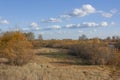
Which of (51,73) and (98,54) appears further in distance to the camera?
(98,54)

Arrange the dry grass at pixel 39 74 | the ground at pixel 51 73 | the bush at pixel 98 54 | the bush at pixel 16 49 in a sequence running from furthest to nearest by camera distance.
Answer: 1. the bush at pixel 98 54
2. the bush at pixel 16 49
3. the ground at pixel 51 73
4. the dry grass at pixel 39 74

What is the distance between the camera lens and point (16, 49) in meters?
44.1

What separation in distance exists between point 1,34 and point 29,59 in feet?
22.2

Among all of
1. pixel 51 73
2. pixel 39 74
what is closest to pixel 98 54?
pixel 51 73

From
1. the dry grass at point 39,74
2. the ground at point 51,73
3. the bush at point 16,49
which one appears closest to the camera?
the dry grass at point 39,74

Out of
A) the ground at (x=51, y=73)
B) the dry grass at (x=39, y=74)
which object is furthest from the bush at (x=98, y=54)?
the dry grass at (x=39, y=74)

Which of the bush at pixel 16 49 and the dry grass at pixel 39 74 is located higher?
the bush at pixel 16 49

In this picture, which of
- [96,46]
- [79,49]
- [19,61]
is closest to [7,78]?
[19,61]

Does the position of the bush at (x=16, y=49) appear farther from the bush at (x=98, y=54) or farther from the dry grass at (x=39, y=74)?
the dry grass at (x=39, y=74)

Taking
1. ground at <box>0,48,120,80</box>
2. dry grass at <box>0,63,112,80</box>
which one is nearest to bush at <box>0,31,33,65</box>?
ground at <box>0,48,120,80</box>

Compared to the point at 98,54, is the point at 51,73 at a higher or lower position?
lower

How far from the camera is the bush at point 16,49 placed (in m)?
43.1

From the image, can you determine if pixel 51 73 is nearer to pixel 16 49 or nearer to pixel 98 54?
pixel 16 49

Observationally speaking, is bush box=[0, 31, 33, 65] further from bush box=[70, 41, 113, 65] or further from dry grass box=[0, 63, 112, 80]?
dry grass box=[0, 63, 112, 80]
